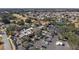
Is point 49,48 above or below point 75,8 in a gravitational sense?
below

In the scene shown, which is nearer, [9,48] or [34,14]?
[9,48]

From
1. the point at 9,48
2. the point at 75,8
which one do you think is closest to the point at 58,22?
the point at 75,8

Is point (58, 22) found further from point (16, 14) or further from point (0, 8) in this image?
point (0, 8)
